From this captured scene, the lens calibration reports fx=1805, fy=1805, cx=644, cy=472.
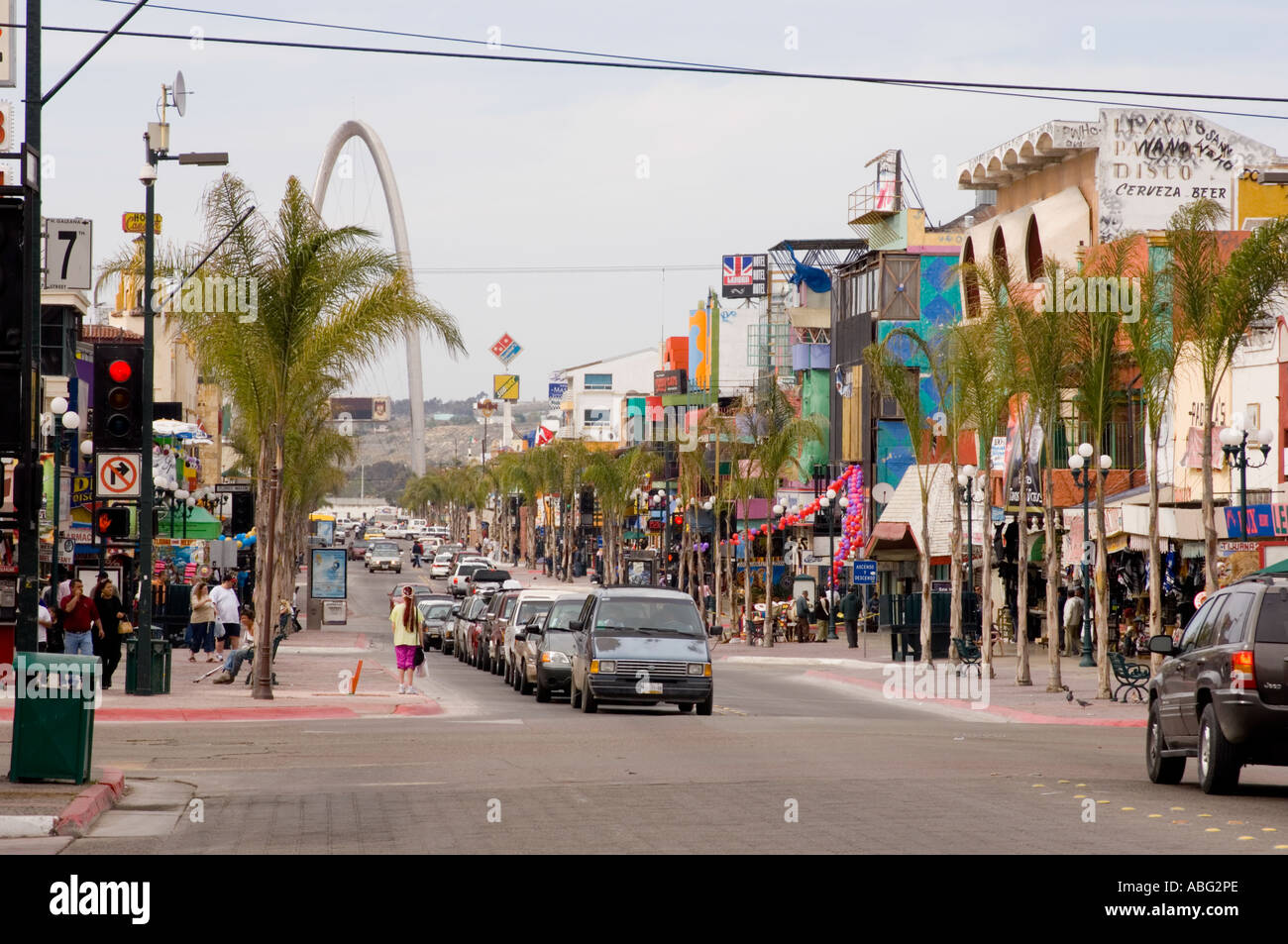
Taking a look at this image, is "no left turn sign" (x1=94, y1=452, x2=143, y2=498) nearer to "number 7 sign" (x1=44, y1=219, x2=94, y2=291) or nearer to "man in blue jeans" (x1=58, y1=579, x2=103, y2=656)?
"man in blue jeans" (x1=58, y1=579, x2=103, y2=656)

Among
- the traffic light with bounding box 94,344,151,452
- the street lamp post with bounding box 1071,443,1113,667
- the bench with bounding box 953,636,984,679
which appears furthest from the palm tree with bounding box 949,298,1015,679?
the traffic light with bounding box 94,344,151,452

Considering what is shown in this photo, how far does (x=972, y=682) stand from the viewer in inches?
1421

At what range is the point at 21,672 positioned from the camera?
48.0ft

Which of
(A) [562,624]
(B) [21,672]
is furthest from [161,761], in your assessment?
(A) [562,624]

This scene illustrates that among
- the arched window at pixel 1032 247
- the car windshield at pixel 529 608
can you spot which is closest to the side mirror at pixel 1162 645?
the car windshield at pixel 529 608

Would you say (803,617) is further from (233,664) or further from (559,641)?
(233,664)

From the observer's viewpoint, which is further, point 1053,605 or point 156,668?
point 1053,605

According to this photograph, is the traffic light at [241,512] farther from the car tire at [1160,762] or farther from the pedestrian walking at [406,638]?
the car tire at [1160,762]

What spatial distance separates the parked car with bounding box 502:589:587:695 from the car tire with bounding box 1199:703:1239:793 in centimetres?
1637

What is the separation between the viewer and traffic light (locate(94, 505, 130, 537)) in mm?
27422

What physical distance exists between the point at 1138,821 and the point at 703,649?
13.4m

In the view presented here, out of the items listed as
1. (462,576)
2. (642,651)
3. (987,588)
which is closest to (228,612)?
(642,651)

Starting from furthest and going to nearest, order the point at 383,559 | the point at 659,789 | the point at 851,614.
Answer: the point at 383,559, the point at 851,614, the point at 659,789

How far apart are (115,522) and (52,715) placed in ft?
43.4
